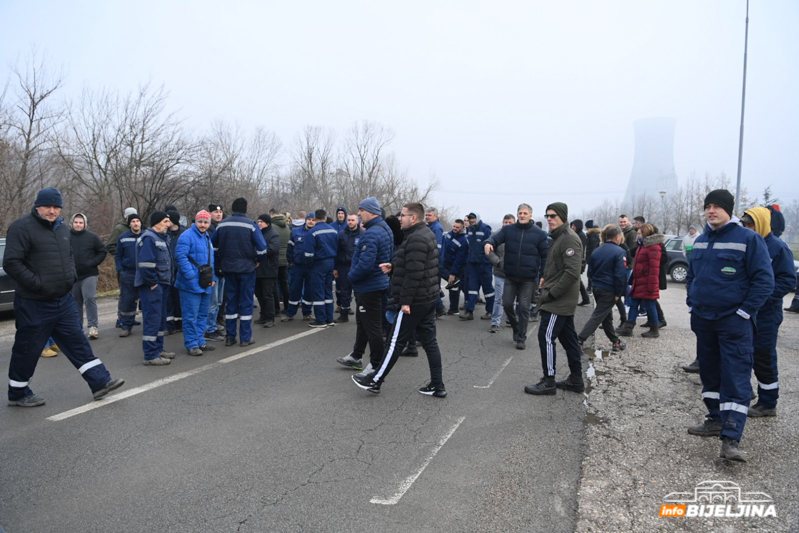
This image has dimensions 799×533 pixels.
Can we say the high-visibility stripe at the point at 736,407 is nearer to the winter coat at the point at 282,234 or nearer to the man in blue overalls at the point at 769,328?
the man in blue overalls at the point at 769,328

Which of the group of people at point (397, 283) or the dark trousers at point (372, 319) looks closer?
the group of people at point (397, 283)

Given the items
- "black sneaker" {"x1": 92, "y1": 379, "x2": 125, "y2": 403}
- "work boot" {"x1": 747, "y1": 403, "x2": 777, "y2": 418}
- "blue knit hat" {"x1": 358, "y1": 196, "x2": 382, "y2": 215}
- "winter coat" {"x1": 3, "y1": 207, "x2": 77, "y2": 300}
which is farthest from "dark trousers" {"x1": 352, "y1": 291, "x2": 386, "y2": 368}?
"work boot" {"x1": 747, "y1": 403, "x2": 777, "y2": 418}

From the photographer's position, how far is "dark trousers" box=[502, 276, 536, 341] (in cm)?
791

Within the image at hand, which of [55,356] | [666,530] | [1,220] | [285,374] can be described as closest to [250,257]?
[285,374]

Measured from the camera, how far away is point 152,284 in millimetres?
6520

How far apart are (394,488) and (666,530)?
1718 mm

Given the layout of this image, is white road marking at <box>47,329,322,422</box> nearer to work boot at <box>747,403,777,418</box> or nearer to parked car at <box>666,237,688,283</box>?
work boot at <box>747,403,777,418</box>

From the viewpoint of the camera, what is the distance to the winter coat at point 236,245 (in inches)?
296

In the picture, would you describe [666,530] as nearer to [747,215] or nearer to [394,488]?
[394,488]

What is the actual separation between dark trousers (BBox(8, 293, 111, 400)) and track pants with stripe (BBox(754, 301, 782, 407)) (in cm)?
643

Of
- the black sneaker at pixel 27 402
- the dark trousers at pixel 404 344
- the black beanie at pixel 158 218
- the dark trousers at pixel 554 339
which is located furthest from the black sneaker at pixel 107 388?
the dark trousers at pixel 554 339

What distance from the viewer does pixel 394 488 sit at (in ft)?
11.7

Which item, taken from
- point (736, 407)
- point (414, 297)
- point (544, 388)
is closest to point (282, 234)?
point (414, 297)

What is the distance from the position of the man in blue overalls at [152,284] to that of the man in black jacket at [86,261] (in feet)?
5.39
